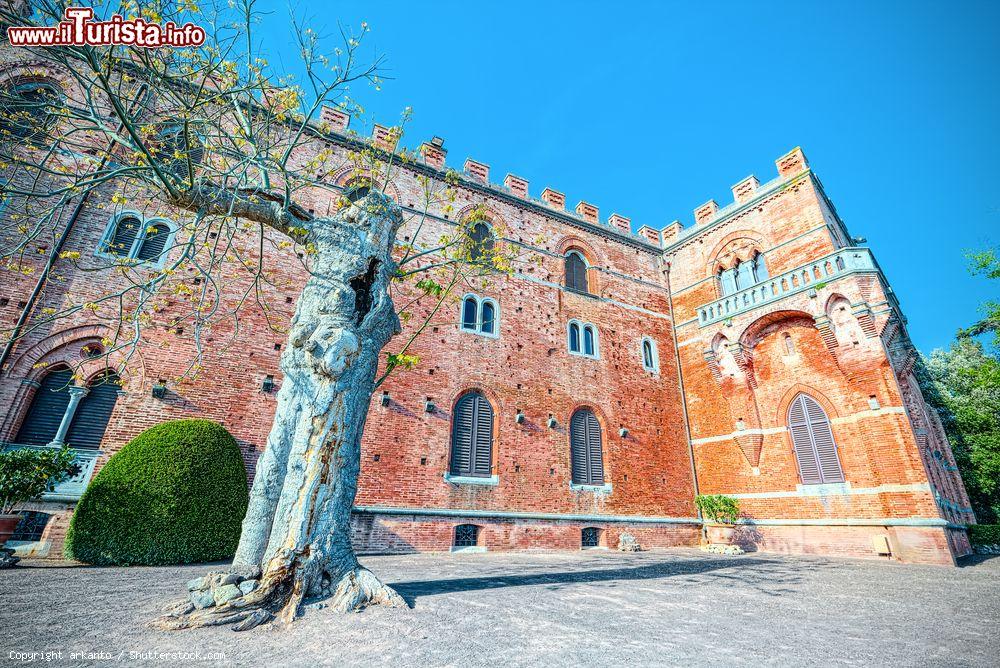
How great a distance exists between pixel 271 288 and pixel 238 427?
12.3 ft

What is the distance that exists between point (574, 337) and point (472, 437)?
5366mm

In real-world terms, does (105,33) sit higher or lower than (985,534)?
higher

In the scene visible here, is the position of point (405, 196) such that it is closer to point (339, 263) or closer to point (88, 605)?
point (339, 263)

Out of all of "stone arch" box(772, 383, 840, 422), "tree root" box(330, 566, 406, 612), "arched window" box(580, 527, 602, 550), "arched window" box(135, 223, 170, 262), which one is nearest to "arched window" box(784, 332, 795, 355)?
"stone arch" box(772, 383, 840, 422)

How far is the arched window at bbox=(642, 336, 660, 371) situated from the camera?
15.7 meters

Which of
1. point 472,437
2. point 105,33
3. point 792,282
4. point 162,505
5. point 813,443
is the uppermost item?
point 792,282

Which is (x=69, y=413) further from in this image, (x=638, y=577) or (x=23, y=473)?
(x=638, y=577)

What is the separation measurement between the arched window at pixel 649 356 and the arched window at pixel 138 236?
14.8m

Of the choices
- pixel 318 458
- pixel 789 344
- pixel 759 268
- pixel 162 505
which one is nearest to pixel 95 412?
pixel 162 505

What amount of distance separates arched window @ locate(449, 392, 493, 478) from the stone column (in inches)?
316

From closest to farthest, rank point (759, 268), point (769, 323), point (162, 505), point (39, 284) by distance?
point (162, 505) < point (39, 284) < point (769, 323) < point (759, 268)

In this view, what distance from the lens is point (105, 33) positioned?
533 cm

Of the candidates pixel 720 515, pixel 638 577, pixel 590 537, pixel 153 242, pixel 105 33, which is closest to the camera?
pixel 105 33

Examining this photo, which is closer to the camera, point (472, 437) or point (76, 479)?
point (76, 479)
